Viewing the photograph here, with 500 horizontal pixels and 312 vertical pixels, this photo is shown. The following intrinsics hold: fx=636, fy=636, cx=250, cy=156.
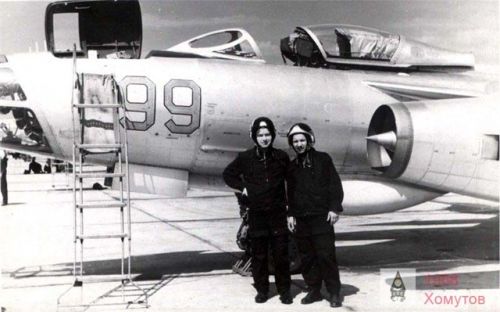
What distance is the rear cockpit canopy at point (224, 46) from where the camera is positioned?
8.18 metres

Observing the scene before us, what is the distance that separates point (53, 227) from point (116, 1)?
711 centimetres

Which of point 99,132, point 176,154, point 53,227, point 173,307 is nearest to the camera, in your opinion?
point 173,307

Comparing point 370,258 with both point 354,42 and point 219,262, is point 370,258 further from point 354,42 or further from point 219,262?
point 354,42

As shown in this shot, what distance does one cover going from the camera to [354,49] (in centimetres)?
870

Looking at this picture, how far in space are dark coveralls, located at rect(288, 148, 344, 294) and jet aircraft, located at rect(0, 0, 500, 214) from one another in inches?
59.4

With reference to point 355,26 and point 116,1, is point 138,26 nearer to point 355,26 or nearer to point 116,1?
point 116,1

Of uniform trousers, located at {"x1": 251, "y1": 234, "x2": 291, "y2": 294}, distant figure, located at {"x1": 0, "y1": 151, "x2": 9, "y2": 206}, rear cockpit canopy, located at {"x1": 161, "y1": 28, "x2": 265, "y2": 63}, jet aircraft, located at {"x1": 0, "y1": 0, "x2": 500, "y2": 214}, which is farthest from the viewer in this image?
distant figure, located at {"x1": 0, "y1": 151, "x2": 9, "y2": 206}

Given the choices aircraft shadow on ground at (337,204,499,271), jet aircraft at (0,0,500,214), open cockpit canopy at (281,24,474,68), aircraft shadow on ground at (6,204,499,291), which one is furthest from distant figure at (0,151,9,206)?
open cockpit canopy at (281,24,474,68)

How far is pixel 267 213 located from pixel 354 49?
337 centimetres

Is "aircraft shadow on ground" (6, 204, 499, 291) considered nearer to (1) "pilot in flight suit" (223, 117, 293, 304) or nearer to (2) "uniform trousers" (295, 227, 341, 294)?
(1) "pilot in flight suit" (223, 117, 293, 304)

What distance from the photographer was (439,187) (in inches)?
305

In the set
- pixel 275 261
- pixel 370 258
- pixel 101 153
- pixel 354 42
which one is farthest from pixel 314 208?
pixel 354 42

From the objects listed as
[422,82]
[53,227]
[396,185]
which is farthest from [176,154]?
[53,227]

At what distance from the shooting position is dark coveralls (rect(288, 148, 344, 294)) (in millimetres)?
6270
